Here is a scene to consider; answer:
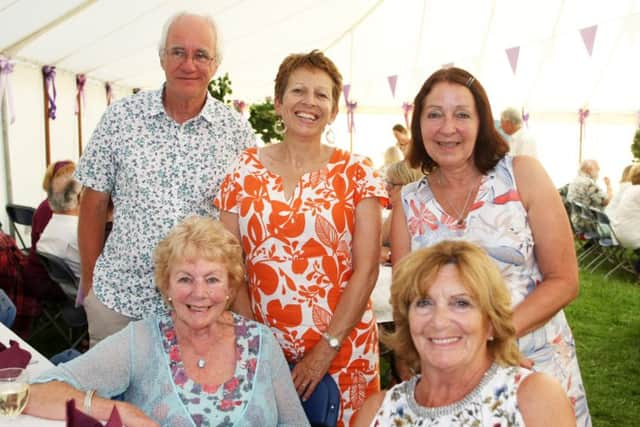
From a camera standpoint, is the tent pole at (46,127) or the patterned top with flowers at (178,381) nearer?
the patterned top with flowers at (178,381)

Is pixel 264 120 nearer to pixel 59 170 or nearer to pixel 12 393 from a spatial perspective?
pixel 59 170

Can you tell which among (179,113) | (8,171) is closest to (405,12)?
(8,171)

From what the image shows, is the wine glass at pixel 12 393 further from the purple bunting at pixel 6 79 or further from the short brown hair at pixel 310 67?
the purple bunting at pixel 6 79

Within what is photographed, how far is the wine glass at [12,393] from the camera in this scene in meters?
1.61

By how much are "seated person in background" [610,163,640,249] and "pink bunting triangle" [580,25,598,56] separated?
4261 mm

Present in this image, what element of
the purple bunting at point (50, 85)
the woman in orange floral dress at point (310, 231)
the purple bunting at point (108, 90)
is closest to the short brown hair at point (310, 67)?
the woman in orange floral dress at point (310, 231)

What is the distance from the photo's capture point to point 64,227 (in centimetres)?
443

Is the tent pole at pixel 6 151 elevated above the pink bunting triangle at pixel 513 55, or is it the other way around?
the pink bunting triangle at pixel 513 55

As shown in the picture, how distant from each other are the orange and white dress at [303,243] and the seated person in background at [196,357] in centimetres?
14

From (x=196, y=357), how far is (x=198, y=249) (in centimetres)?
31

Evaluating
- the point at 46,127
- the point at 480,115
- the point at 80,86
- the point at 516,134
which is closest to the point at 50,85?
the point at 46,127

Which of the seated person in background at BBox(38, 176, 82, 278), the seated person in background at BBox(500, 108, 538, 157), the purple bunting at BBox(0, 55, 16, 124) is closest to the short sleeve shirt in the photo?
the seated person in background at BBox(38, 176, 82, 278)

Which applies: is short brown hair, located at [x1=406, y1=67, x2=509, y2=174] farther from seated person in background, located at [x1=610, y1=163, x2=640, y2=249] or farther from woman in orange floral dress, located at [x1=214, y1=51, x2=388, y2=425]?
seated person in background, located at [x1=610, y1=163, x2=640, y2=249]

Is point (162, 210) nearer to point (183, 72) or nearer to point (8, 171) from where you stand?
point (183, 72)
